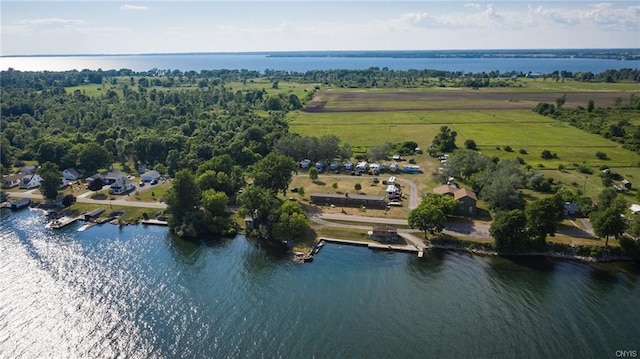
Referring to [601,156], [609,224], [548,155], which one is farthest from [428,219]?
[601,156]

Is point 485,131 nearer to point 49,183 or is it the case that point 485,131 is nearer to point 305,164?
point 305,164

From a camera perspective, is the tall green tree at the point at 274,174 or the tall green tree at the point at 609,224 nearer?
the tall green tree at the point at 609,224

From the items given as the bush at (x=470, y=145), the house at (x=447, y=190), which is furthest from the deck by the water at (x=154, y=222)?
the bush at (x=470, y=145)

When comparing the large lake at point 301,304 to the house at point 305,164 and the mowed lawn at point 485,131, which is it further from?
the mowed lawn at point 485,131

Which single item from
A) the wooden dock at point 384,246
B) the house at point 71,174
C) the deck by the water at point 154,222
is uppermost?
the house at point 71,174

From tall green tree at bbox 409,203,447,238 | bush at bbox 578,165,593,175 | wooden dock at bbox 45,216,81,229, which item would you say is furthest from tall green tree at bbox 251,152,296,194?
bush at bbox 578,165,593,175

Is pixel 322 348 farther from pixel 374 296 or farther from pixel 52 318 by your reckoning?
pixel 52 318
